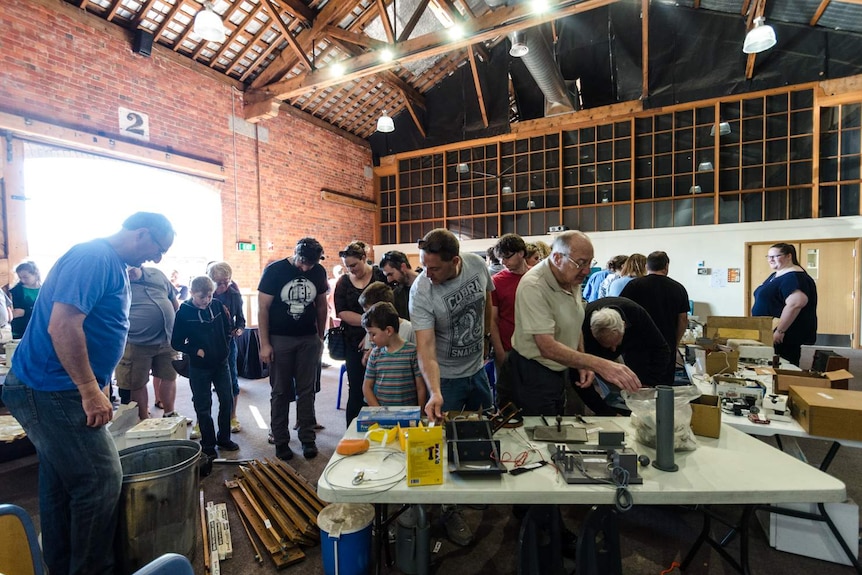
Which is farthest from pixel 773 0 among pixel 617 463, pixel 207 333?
pixel 207 333

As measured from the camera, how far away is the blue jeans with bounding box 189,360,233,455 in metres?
2.89

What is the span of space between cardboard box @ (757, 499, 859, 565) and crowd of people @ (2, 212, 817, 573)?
81 centimetres

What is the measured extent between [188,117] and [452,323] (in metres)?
7.01

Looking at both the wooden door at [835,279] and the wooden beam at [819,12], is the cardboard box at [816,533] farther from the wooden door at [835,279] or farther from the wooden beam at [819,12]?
the wooden beam at [819,12]

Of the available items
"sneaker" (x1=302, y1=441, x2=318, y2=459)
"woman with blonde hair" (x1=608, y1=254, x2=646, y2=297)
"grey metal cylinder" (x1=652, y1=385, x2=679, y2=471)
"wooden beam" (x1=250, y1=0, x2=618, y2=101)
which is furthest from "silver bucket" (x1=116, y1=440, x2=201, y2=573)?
"wooden beam" (x1=250, y1=0, x2=618, y2=101)

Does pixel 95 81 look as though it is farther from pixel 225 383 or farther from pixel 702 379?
pixel 702 379

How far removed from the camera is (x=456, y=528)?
2041 millimetres

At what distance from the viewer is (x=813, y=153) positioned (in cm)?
748

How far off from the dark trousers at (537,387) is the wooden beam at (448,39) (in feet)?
16.9

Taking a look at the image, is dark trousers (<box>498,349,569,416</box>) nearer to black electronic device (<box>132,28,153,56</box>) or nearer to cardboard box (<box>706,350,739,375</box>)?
cardboard box (<box>706,350,739,375</box>)

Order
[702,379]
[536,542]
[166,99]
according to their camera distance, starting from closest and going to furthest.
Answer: [536,542], [702,379], [166,99]

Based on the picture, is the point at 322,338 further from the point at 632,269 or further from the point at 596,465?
the point at 632,269

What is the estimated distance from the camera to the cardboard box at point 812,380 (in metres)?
2.15

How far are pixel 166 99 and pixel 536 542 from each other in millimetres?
7801
